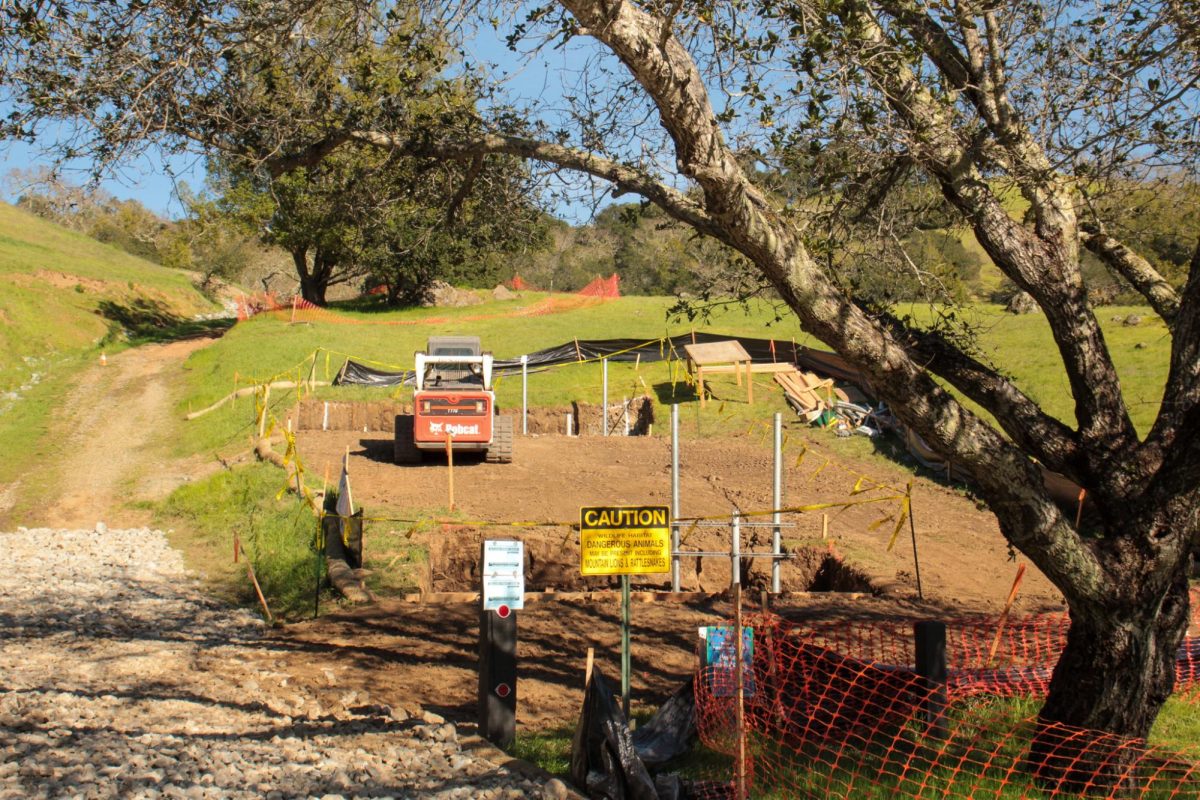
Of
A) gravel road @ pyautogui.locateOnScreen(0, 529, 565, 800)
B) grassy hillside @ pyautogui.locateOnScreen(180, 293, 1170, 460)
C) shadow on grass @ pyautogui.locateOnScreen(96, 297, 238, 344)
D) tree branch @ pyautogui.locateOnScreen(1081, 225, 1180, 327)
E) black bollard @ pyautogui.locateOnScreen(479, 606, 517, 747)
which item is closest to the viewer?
gravel road @ pyautogui.locateOnScreen(0, 529, 565, 800)

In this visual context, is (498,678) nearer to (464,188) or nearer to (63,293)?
(464,188)

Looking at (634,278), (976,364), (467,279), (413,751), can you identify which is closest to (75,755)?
(413,751)

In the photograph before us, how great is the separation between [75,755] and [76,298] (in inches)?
1478

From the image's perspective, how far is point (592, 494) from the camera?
17297 mm

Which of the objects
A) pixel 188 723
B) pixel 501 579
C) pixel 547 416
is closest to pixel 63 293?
pixel 547 416

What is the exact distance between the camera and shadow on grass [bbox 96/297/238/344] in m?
37.7

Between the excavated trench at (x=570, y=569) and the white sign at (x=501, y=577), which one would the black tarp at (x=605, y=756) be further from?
the excavated trench at (x=570, y=569)

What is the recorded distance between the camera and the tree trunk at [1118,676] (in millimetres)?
5816

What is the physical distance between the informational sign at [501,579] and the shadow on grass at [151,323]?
33094 mm

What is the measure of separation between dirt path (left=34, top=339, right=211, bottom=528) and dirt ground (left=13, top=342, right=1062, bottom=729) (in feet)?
0.21

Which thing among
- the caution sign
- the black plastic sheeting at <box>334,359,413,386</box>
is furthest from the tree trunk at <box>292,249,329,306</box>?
the caution sign

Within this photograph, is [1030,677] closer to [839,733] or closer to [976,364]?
[839,733]

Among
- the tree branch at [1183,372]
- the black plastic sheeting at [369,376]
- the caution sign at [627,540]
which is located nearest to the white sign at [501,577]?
the caution sign at [627,540]

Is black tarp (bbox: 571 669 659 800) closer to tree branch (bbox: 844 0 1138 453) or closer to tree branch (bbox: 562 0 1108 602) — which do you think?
tree branch (bbox: 562 0 1108 602)
